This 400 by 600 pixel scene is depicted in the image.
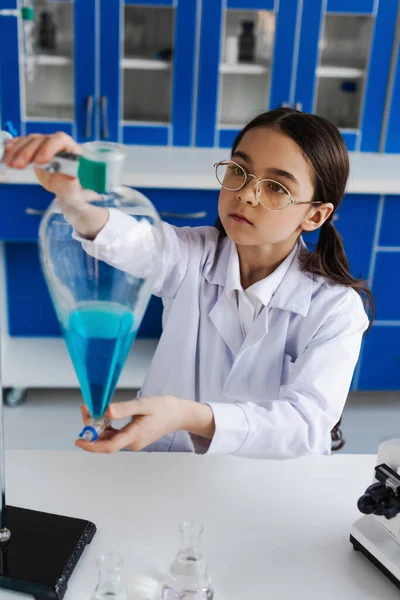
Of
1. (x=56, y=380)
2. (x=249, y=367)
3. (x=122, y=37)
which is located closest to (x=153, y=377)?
(x=249, y=367)

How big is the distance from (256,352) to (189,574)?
56 centimetres

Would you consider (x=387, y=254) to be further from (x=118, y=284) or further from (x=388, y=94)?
(x=118, y=284)

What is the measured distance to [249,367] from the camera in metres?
1.35

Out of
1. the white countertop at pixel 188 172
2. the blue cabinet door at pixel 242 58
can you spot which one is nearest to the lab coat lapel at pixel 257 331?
the white countertop at pixel 188 172

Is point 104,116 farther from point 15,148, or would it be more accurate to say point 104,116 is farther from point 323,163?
point 15,148

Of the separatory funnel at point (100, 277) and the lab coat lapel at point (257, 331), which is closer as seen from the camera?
the separatory funnel at point (100, 277)

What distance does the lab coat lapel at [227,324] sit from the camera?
4.53 ft

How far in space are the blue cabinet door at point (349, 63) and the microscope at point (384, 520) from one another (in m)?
2.23

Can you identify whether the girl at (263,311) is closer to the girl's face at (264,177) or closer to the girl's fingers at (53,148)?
the girl's face at (264,177)

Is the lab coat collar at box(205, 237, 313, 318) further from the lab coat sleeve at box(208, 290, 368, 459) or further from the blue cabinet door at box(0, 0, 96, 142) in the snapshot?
the blue cabinet door at box(0, 0, 96, 142)

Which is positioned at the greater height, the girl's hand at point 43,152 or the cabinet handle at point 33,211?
the girl's hand at point 43,152

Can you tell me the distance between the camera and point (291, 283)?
1340mm

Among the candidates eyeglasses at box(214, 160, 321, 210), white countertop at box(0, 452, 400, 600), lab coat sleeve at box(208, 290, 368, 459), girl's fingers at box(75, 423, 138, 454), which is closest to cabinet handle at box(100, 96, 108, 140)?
eyeglasses at box(214, 160, 321, 210)

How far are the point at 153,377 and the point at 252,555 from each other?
0.54m
